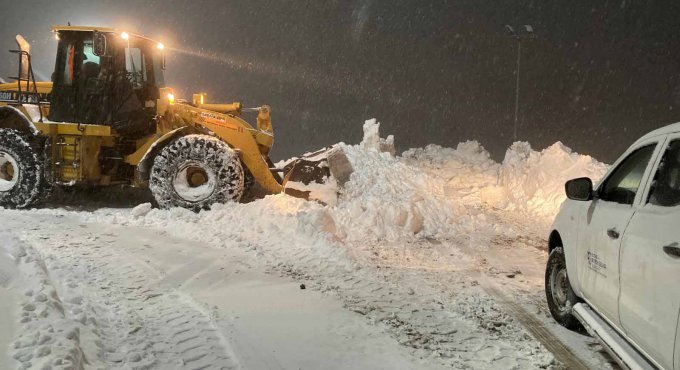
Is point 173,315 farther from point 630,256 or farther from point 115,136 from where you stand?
point 115,136

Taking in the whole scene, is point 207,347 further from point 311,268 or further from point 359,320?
point 311,268

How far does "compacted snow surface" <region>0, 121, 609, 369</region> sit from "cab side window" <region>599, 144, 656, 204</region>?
1.22 meters

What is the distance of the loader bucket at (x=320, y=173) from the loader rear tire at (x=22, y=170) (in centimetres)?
434

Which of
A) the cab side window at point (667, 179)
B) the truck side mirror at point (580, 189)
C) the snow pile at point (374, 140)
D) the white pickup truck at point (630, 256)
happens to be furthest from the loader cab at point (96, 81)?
the cab side window at point (667, 179)

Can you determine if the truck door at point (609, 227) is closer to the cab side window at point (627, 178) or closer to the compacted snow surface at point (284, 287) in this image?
the cab side window at point (627, 178)

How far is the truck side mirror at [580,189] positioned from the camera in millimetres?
4395

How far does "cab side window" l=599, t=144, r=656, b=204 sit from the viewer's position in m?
4.02

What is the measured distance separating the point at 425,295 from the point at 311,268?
1528 millimetres

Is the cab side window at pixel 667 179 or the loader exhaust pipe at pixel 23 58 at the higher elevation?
the loader exhaust pipe at pixel 23 58

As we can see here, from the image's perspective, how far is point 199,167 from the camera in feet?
32.2

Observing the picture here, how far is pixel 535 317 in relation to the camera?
5.23 metres

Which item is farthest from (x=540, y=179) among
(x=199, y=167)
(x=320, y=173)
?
(x=199, y=167)

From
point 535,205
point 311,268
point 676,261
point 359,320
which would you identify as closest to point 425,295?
point 359,320

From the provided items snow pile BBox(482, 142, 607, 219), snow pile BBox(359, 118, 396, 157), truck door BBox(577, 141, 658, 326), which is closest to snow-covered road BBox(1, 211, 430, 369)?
truck door BBox(577, 141, 658, 326)
